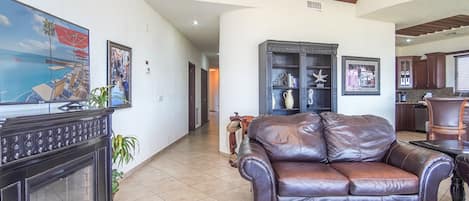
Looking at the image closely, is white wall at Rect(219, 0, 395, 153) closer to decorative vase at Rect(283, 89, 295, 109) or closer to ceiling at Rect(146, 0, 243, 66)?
ceiling at Rect(146, 0, 243, 66)

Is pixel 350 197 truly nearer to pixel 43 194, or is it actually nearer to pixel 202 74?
pixel 43 194

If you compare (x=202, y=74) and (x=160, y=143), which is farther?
(x=202, y=74)

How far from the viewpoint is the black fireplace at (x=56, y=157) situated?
1.48 metres

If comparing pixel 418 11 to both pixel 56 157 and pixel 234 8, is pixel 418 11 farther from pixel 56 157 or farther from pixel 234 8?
pixel 56 157

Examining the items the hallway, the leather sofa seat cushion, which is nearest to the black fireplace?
the hallway

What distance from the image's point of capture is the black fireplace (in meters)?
1.48

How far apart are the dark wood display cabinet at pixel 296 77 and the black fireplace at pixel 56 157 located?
2.88 metres

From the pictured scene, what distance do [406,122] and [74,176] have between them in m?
9.07

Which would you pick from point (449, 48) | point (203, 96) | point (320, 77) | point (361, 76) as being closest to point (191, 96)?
point (203, 96)

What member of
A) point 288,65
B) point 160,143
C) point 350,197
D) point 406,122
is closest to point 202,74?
point 160,143

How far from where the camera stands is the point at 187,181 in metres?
3.93

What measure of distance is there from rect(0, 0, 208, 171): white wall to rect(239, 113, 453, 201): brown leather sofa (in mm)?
1850

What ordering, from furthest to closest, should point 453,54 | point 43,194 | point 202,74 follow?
point 202,74
point 453,54
point 43,194

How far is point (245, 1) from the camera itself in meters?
5.07
